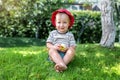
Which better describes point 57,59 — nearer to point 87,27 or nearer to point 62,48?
point 62,48

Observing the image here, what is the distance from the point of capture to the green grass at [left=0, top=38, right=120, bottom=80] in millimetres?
4840

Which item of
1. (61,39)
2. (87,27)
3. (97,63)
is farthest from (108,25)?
(87,27)

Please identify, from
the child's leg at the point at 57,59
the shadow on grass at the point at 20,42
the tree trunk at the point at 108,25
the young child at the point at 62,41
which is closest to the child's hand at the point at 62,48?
the young child at the point at 62,41

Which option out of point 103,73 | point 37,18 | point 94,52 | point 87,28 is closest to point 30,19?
point 37,18

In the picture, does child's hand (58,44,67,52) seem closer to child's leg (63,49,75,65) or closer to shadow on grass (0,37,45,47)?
Result: child's leg (63,49,75,65)

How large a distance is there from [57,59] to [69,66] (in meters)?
0.39

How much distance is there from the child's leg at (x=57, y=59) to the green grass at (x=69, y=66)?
0.13 metres

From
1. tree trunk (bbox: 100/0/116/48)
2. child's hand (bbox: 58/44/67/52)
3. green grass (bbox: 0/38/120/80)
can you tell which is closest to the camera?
green grass (bbox: 0/38/120/80)

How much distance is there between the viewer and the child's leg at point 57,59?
4.73 m

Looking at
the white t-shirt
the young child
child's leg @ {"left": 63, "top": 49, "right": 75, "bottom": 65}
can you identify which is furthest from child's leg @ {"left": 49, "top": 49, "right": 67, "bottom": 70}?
the white t-shirt

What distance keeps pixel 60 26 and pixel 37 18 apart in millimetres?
8767


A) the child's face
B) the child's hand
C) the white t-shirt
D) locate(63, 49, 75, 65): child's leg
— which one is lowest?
locate(63, 49, 75, 65): child's leg

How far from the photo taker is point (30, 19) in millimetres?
13859

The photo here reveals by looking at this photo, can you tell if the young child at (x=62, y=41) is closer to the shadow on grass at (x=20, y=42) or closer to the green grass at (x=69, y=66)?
the green grass at (x=69, y=66)
